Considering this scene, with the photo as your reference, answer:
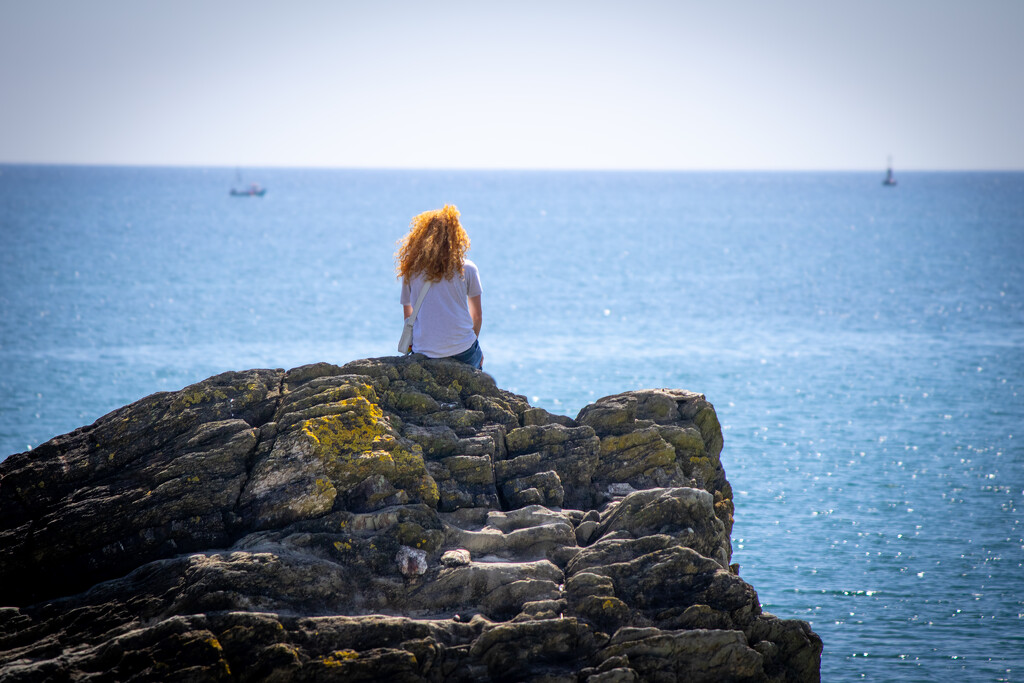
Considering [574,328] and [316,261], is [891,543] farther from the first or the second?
[316,261]

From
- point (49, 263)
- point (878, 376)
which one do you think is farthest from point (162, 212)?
point (878, 376)

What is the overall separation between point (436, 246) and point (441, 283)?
463 mm

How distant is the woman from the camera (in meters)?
9.69

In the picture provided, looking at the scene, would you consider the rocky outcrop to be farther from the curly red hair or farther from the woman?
the curly red hair

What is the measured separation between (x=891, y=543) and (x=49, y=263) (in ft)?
231

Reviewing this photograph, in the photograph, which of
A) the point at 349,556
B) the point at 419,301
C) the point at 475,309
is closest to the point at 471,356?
the point at 475,309

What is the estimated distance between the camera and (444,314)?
996 cm

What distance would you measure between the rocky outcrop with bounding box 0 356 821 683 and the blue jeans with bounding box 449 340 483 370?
0.95 m

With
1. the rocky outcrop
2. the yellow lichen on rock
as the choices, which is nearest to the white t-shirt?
the rocky outcrop

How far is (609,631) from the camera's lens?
296 inches

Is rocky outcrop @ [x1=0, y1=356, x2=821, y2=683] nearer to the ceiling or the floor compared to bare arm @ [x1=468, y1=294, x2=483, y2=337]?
nearer to the floor

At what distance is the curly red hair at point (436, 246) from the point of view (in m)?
9.66

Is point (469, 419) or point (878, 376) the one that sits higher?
point (469, 419)

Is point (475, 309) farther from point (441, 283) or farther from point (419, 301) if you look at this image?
point (419, 301)
